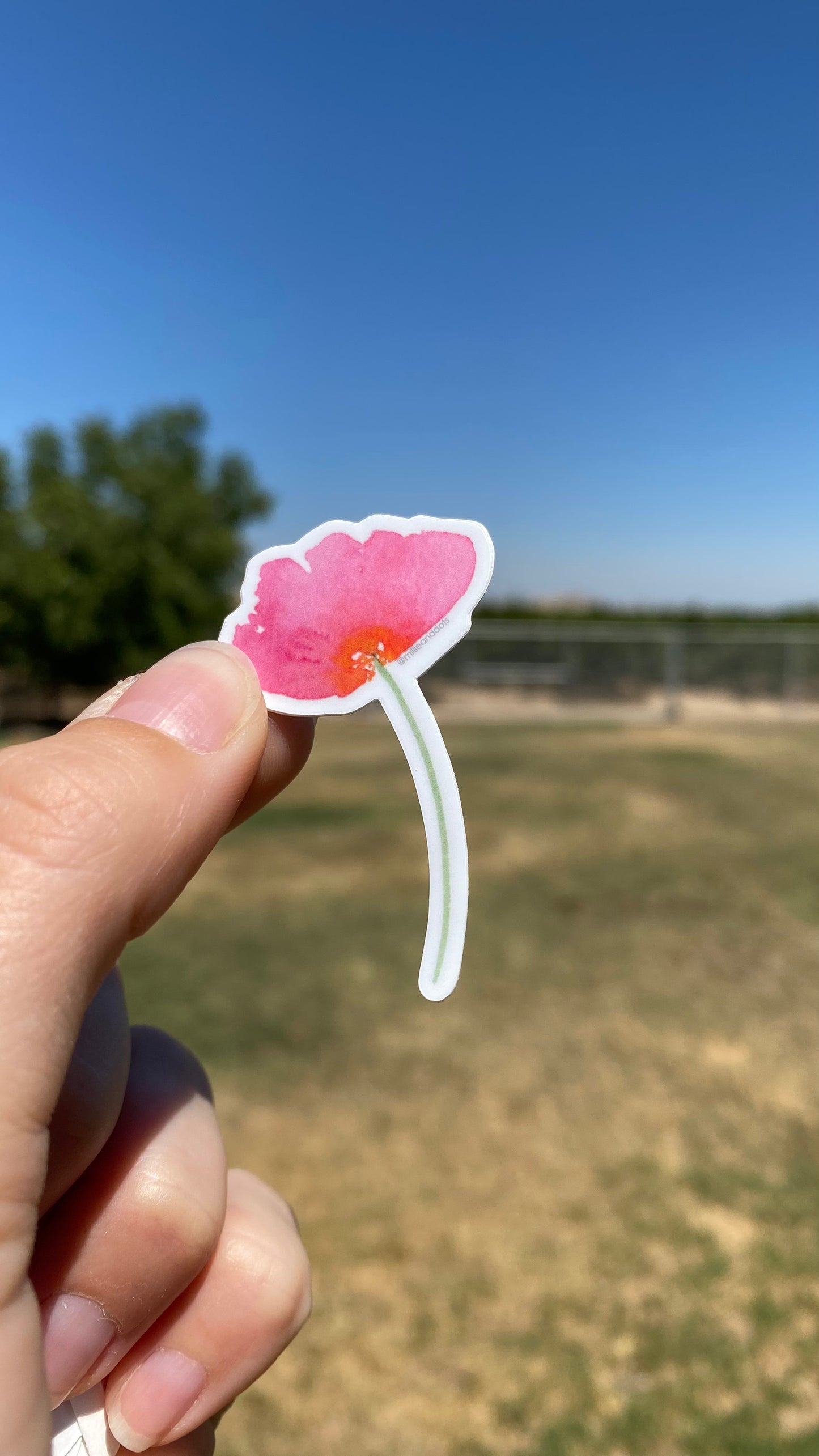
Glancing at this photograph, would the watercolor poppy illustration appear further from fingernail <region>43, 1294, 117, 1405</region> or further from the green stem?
fingernail <region>43, 1294, 117, 1405</region>

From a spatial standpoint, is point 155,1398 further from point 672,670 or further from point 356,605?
point 672,670

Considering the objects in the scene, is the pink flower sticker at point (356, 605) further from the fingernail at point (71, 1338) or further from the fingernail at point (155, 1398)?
the fingernail at point (155, 1398)

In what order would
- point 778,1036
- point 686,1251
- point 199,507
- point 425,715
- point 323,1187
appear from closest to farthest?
point 425,715, point 686,1251, point 323,1187, point 778,1036, point 199,507

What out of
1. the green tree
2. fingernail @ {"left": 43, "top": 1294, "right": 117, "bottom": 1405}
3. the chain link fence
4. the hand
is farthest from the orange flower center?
the chain link fence

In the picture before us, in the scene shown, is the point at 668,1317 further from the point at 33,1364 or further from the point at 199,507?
the point at 199,507

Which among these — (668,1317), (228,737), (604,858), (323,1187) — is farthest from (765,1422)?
(604,858)

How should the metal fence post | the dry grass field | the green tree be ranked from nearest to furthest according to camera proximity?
1. the dry grass field
2. the green tree
3. the metal fence post

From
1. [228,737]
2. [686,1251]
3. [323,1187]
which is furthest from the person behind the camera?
[323,1187]
